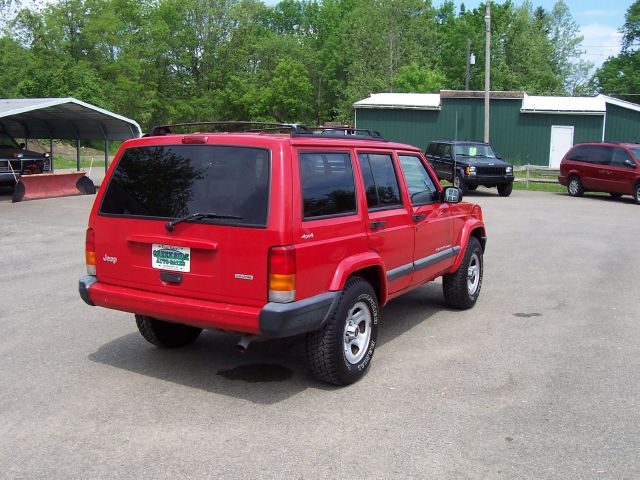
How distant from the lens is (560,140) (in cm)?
3578

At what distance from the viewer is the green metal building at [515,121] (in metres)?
35.5

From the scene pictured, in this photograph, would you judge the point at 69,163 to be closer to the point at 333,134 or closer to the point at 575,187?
the point at 575,187

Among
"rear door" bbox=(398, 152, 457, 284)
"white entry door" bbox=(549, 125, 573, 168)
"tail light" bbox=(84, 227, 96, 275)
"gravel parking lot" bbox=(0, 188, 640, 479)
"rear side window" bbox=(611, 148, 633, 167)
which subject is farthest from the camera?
"white entry door" bbox=(549, 125, 573, 168)

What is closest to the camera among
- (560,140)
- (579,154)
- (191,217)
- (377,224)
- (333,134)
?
(191,217)

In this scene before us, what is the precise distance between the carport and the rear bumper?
17.2 metres

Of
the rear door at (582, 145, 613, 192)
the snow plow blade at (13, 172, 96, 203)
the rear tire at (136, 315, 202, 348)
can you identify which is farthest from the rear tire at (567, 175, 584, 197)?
the rear tire at (136, 315, 202, 348)

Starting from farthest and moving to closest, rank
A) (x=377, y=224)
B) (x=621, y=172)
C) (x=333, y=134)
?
(x=621, y=172), (x=333, y=134), (x=377, y=224)

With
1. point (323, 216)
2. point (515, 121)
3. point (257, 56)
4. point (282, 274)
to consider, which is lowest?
point (282, 274)

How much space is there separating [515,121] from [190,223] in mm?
34205

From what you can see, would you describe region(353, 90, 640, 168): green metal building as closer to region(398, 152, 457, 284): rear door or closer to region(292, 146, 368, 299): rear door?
region(398, 152, 457, 284): rear door

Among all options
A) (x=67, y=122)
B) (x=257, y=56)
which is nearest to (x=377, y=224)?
(x=67, y=122)

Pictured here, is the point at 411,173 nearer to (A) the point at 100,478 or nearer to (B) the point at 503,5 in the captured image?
(A) the point at 100,478

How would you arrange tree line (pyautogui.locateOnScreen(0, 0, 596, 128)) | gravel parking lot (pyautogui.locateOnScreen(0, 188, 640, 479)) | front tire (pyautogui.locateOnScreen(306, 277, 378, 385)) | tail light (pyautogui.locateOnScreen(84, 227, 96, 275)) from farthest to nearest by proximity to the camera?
tree line (pyautogui.locateOnScreen(0, 0, 596, 128)), tail light (pyautogui.locateOnScreen(84, 227, 96, 275)), front tire (pyautogui.locateOnScreen(306, 277, 378, 385)), gravel parking lot (pyautogui.locateOnScreen(0, 188, 640, 479))

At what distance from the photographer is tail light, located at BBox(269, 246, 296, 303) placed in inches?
169
